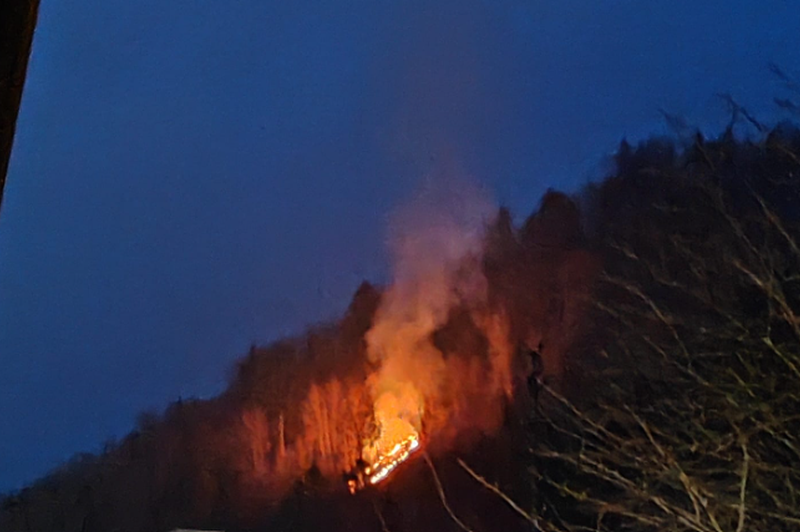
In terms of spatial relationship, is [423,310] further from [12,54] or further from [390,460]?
[12,54]

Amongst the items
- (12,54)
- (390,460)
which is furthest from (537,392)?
(12,54)

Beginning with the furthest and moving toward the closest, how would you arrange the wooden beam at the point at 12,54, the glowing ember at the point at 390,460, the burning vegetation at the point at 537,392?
the glowing ember at the point at 390,460
the burning vegetation at the point at 537,392
the wooden beam at the point at 12,54

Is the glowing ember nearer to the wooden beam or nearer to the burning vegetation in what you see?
the burning vegetation

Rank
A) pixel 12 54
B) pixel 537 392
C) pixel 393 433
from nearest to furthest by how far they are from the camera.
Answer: pixel 12 54 → pixel 537 392 → pixel 393 433

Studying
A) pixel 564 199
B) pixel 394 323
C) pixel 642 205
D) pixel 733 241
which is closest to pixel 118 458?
pixel 394 323

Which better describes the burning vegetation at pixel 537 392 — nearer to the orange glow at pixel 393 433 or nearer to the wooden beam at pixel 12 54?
the orange glow at pixel 393 433

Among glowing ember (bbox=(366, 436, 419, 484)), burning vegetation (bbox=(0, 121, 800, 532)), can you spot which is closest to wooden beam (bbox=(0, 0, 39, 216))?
burning vegetation (bbox=(0, 121, 800, 532))

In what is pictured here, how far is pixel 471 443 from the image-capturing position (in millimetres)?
12984

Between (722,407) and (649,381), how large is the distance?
1176 mm

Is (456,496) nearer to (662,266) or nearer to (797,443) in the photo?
(662,266)

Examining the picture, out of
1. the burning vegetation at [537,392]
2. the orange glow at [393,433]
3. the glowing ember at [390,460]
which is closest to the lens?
the burning vegetation at [537,392]

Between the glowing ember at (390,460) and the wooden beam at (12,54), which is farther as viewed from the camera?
the glowing ember at (390,460)

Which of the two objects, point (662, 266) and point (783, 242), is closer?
point (783, 242)

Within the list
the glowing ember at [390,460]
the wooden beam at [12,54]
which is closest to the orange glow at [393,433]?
the glowing ember at [390,460]
